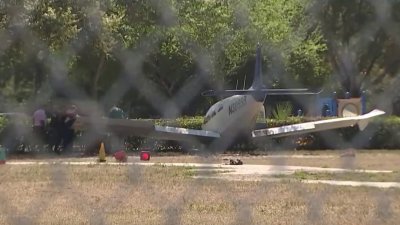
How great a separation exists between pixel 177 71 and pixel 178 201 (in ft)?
2.59

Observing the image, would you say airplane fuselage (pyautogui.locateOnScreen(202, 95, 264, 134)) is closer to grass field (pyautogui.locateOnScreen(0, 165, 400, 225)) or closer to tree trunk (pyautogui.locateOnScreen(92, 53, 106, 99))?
grass field (pyautogui.locateOnScreen(0, 165, 400, 225))

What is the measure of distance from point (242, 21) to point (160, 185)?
1378 mm

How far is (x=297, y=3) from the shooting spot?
6.63 feet

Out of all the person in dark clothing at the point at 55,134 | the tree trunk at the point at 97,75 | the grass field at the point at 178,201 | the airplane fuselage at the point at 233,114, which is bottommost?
the grass field at the point at 178,201

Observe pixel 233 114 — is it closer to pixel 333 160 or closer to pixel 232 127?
pixel 232 127

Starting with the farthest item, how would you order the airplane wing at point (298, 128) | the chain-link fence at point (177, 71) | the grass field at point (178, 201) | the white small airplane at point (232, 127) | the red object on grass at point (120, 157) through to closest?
1. the airplane wing at point (298, 128)
2. the white small airplane at point (232, 127)
3. the red object on grass at point (120, 157)
4. the grass field at point (178, 201)
5. the chain-link fence at point (177, 71)

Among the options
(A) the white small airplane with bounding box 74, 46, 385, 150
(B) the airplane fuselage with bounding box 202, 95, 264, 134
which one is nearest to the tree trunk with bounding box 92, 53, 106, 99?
(A) the white small airplane with bounding box 74, 46, 385, 150

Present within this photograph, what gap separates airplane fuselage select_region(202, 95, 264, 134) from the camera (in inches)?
253

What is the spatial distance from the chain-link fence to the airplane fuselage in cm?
266

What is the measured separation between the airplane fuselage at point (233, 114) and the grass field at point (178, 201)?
2.28 metres

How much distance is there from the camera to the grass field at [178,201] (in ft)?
8.42

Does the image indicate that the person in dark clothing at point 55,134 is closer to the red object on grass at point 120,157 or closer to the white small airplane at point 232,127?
the red object on grass at point 120,157

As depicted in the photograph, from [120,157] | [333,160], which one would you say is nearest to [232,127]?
[333,160]

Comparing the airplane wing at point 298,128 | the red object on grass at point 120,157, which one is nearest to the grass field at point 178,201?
the red object on grass at point 120,157
